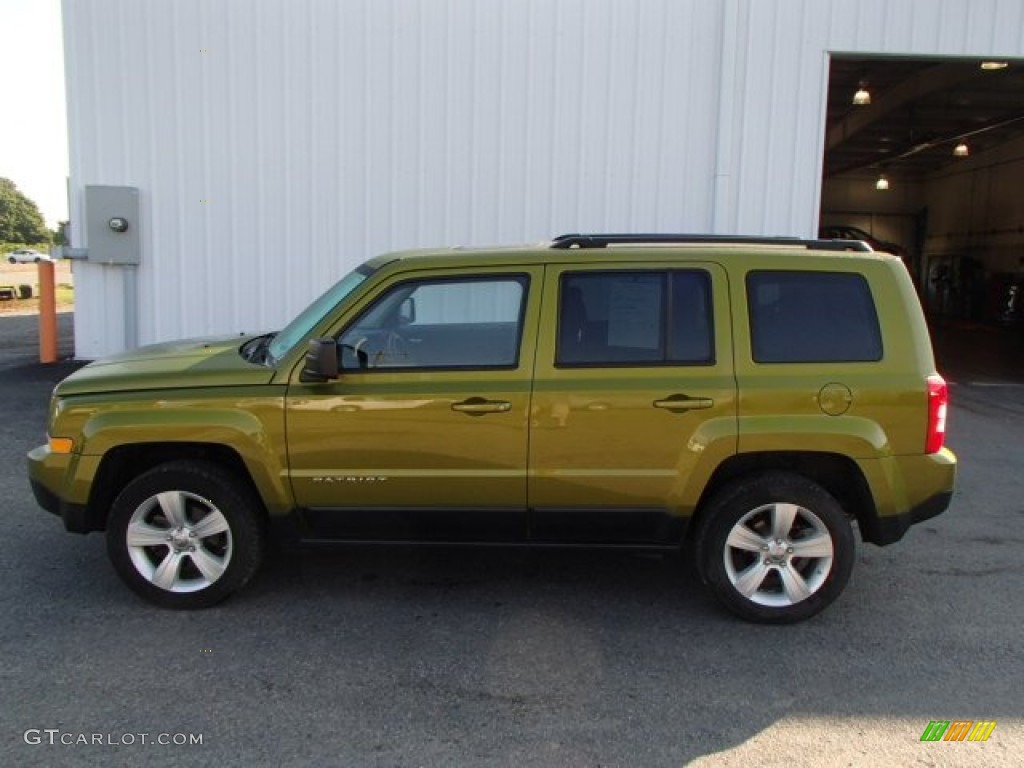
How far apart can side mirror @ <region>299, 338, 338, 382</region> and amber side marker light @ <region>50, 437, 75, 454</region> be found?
1241 millimetres

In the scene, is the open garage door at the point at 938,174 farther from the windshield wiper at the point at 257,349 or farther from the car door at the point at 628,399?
the windshield wiper at the point at 257,349

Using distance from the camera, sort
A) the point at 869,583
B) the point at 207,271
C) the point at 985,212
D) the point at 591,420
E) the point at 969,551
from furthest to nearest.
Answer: the point at 985,212 < the point at 207,271 < the point at 969,551 < the point at 869,583 < the point at 591,420

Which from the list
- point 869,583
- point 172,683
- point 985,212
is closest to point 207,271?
point 172,683

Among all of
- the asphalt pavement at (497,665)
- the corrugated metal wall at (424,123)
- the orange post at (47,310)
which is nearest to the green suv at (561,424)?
the asphalt pavement at (497,665)

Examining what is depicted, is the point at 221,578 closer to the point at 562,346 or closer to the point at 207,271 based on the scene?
the point at 562,346

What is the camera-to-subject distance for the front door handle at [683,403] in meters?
3.87

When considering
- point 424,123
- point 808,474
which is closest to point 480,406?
point 808,474

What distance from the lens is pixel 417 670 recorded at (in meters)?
3.58

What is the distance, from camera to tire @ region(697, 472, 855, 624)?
3965mm

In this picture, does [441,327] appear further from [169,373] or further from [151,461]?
[151,461]

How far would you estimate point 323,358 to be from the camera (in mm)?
3791

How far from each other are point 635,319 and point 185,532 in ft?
7.84

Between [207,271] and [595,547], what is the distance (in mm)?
7623

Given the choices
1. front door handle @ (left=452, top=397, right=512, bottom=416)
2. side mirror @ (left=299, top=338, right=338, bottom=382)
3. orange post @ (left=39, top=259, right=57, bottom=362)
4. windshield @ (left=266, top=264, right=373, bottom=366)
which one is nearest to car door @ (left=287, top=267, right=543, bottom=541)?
front door handle @ (left=452, top=397, right=512, bottom=416)
